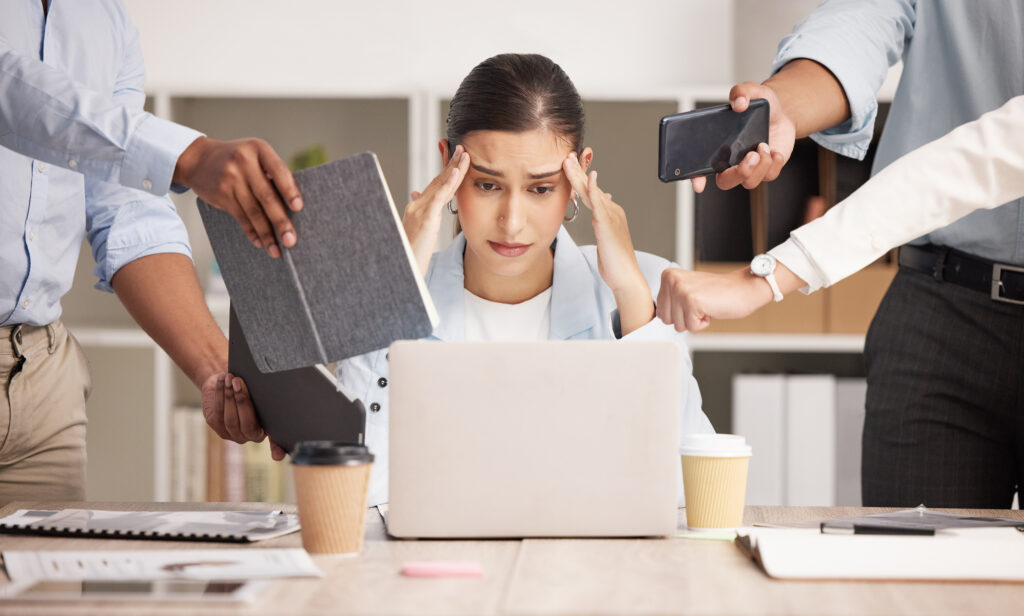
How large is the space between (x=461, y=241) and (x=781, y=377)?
47.1 inches

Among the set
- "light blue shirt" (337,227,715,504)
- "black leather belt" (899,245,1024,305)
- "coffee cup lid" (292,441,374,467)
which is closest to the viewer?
"coffee cup lid" (292,441,374,467)

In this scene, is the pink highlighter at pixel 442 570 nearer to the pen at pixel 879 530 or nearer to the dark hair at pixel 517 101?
the pen at pixel 879 530

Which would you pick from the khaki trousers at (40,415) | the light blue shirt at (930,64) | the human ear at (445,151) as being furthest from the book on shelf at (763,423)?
the khaki trousers at (40,415)

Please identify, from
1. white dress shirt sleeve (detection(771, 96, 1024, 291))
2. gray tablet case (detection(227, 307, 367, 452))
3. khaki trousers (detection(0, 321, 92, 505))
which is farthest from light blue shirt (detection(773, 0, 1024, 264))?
khaki trousers (detection(0, 321, 92, 505))

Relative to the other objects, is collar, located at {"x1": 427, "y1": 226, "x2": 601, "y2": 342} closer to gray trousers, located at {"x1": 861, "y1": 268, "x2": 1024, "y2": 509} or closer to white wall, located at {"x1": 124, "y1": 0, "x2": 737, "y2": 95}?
gray trousers, located at {"x1": 861, "y1": 268, "x2": 1024, "y2": 509}

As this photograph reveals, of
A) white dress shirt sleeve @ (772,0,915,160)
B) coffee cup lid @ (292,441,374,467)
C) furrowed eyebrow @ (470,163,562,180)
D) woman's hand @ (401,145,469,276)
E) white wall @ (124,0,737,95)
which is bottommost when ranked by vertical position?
coffee cup lid @ (292,441,374,467)

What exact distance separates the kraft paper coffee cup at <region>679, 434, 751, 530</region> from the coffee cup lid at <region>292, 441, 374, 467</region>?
37cm

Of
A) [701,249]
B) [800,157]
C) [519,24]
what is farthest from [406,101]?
[800,157]

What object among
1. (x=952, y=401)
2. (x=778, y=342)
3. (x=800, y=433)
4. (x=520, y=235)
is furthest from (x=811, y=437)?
(x=520, y=235)

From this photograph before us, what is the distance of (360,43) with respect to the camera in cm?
285

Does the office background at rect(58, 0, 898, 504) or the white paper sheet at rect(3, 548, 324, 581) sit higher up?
the office background at rect(58, 0, 898, 504)

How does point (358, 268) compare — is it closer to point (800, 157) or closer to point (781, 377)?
point (781, 377)

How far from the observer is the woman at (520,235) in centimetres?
164

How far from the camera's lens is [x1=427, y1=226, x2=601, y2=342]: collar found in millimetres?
1723
